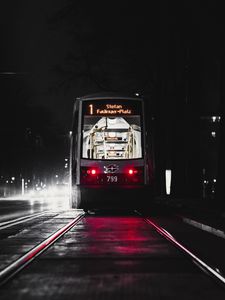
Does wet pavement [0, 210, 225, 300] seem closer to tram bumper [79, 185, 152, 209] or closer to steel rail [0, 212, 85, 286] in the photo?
steel rail [0, 212, 85, 286]

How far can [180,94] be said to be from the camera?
40.8 m

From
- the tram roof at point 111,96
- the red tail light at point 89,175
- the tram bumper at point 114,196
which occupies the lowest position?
the tram bumper at point 114,196

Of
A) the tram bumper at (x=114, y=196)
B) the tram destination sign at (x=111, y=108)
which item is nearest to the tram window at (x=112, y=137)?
the tram destination sign at (x=111, y=108)

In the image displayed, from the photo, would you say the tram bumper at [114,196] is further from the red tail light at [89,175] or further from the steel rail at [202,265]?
the steel rail at [202,265]

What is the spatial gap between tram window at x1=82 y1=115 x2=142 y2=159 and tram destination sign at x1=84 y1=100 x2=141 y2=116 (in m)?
0.17

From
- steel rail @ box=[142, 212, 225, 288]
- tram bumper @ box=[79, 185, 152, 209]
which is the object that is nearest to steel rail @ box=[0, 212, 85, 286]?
steel rail @ box=[142, 212, 225, 288]

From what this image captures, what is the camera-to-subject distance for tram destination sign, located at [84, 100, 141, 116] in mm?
26047

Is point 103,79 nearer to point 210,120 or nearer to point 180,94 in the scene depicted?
point 180,94

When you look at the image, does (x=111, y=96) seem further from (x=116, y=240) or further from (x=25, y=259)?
(x=25, y=259)

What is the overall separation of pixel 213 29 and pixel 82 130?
842 cm

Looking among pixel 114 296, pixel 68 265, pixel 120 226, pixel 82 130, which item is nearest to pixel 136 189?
pixel 82 130

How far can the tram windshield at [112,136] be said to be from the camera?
25844 mm

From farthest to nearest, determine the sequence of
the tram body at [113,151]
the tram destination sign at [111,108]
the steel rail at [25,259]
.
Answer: the tram destination sign at [111,108] → the tram body at [113,151] → the steel rail at [25,259]

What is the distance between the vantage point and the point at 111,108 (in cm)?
2611
